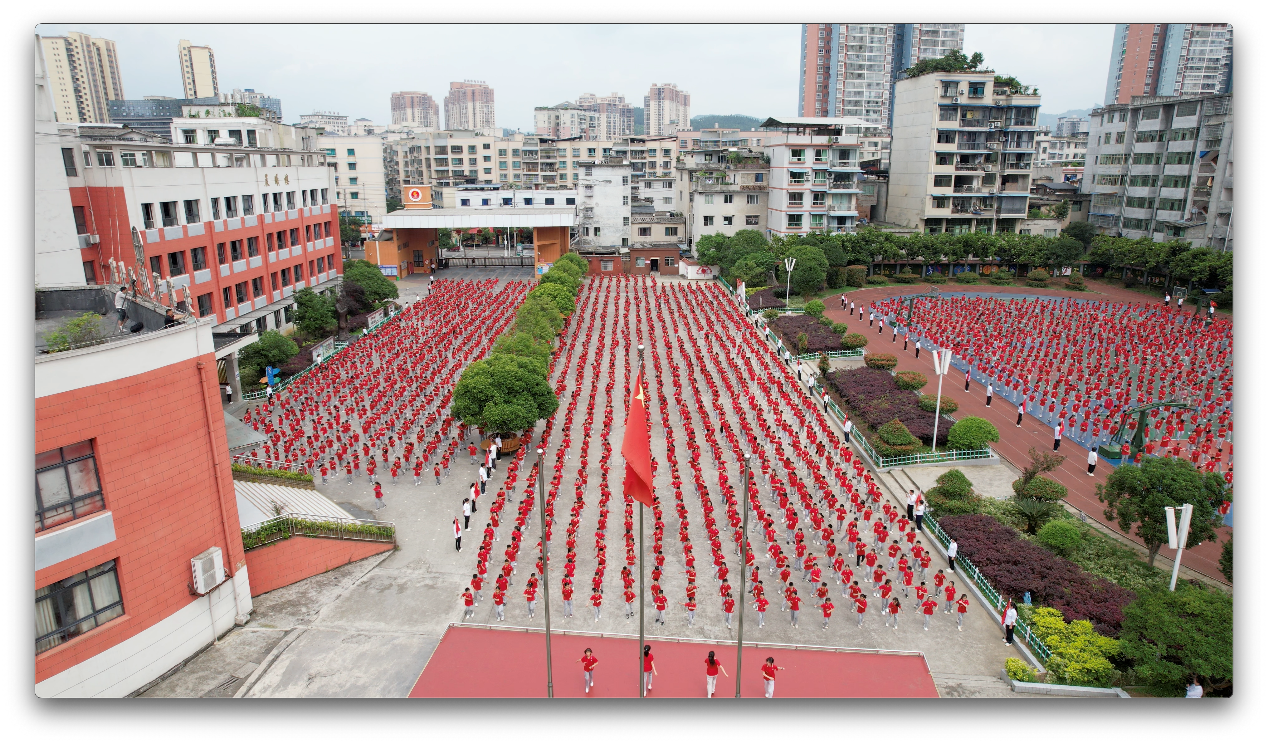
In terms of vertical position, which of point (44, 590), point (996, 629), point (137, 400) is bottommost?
point (996, 629)

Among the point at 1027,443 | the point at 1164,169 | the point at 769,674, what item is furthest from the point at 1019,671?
the point at 1164,169

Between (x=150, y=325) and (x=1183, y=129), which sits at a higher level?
(x=1183, y=129)

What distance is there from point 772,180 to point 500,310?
892 inches

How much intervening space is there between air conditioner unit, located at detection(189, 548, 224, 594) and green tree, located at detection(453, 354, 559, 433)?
7.66m

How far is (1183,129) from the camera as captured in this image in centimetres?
4353

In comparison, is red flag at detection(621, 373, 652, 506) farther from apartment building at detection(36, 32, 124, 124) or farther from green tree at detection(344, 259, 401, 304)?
apartment building at detection(36, 32, 124, 124)

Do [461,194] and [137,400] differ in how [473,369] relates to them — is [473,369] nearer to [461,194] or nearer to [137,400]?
[137,400]

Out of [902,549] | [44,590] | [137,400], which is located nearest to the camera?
[44,590]

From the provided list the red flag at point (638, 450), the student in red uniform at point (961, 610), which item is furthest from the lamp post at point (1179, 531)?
the red flag at point (638, 450)

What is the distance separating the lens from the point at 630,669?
11.2m

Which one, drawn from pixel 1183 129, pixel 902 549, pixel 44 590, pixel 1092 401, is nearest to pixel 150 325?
pixel 44 590

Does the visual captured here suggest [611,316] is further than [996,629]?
Yes

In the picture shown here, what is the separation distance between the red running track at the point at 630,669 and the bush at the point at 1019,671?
1197 mm

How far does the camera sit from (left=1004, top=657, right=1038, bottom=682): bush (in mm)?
10852
